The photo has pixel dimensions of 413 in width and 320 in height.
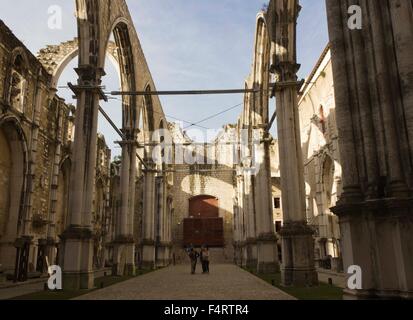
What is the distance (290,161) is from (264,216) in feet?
21.2

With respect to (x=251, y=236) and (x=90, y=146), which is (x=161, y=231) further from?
(x=90, y=146)

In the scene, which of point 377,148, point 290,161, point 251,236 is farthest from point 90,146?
Result: point 251,236

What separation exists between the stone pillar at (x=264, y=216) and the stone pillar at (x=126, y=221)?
21.0ft

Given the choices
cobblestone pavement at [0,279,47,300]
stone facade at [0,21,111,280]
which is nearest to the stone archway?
cobblestone pavement at [0,279,47,300]

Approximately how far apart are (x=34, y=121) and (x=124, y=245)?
26.1ft

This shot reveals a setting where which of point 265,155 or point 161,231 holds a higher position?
point 265,155

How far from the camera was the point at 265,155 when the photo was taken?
1883cm

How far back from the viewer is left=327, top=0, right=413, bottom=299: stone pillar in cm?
568

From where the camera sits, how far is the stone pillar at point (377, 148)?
224 inches

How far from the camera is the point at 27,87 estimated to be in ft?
60.5

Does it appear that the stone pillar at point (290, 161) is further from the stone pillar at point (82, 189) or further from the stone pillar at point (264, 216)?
the stone pillar at point (82, 189)

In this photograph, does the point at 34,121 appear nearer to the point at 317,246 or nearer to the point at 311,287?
the point at 311,287

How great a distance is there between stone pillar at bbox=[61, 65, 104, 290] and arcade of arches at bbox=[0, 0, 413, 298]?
0.04m
